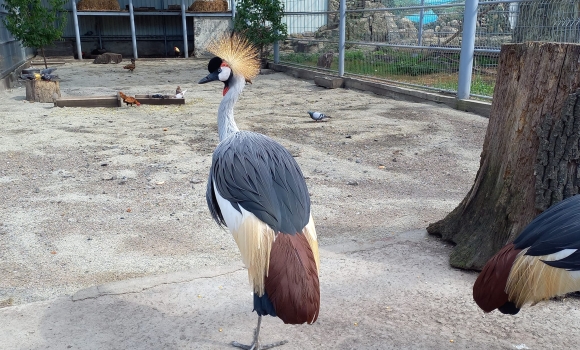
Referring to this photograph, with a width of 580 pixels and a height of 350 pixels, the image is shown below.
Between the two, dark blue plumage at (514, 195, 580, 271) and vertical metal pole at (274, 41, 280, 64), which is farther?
vertical metal pole at (274, 41, 280, 64)

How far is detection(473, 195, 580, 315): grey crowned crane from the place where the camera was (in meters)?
2.16

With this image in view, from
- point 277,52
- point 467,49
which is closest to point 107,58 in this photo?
point 277,52

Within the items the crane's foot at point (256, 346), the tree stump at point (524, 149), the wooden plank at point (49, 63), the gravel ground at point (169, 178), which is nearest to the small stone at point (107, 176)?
the gravel ground at point (169, 178)

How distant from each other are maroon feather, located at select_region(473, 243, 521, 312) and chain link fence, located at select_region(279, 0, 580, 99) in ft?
19.3

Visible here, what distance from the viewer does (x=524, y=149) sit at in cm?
317

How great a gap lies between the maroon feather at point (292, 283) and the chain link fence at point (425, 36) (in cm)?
645

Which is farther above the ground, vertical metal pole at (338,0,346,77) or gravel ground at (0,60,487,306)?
vertical metal pole at (338,0,346,77)

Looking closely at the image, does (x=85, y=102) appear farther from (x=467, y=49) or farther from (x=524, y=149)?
(x=524, y=149)

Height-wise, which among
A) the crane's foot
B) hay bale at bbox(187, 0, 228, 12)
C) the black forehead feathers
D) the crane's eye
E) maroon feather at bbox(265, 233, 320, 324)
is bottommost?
the crane's foot

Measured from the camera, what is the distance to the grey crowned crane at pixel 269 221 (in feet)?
7.04

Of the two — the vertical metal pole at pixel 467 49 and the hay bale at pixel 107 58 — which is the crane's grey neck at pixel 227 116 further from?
the hay bale at pixel 107 58

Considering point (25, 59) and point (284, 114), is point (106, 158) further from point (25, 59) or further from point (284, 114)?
point (25, 59)

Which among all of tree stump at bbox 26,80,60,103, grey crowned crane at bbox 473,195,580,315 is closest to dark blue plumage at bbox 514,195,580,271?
grey crowned crane at bbox 473,195,580,315

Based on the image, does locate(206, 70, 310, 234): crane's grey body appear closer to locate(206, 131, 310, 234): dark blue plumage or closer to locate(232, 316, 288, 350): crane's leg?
locate(206, 131, 310, 234): dark blue plumage
